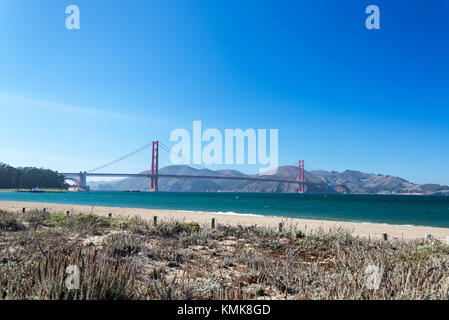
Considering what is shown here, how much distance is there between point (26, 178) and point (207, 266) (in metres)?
151

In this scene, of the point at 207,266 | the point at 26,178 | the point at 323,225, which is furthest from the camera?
the point at 26,178

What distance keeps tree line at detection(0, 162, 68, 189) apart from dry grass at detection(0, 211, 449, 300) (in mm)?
142048

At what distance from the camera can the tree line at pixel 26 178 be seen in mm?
121688

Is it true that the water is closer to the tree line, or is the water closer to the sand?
the sand

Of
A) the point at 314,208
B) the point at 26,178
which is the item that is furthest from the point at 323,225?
the point at 26,178

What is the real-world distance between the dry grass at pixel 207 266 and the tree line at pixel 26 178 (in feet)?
466

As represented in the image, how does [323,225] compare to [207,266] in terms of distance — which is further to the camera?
[323,225]

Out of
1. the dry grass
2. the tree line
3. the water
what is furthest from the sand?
the tree line

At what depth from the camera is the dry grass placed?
3.08 m

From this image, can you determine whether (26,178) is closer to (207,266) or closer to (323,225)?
(323,225)

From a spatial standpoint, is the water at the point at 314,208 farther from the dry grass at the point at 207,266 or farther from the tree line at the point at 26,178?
the tree line at the point at 26,178

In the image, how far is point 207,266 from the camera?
499 centimetres

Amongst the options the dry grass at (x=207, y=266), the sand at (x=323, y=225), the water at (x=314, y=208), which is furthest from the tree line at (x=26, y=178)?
the dry grass at (x=207, y=266)
